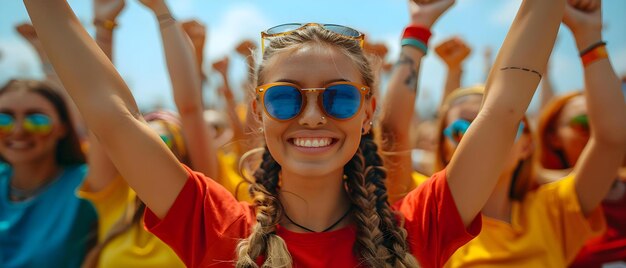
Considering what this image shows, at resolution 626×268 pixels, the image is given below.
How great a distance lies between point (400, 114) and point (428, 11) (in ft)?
1.68

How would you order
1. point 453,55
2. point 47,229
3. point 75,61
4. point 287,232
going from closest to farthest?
point 75,61, point 287,232, point 47,229, point 453,55

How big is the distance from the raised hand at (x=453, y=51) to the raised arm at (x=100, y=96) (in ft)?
8.19

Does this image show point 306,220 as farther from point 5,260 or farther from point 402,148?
point 5,260

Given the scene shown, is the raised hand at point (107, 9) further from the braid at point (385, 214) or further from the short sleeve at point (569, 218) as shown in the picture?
the short sleeve at point (569, 218)

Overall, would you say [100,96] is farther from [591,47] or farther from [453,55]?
[453,55]

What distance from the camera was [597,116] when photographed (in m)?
2.27

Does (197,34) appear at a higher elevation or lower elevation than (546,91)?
higher

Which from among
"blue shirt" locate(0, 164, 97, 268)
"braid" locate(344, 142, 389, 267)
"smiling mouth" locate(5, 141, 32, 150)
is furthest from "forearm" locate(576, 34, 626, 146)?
"smiling mouth" locate(5, 141, 32, 150)

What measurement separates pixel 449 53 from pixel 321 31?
6.57ft

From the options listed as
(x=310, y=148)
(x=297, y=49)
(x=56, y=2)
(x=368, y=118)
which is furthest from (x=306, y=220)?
(x=56, y=2)

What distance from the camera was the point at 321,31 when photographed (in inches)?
64.8

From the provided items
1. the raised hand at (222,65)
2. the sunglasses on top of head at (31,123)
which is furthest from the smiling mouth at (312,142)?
the raised hand at (222,65)

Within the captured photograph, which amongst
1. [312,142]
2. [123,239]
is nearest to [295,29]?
[312,142]

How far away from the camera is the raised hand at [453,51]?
11.0ft
